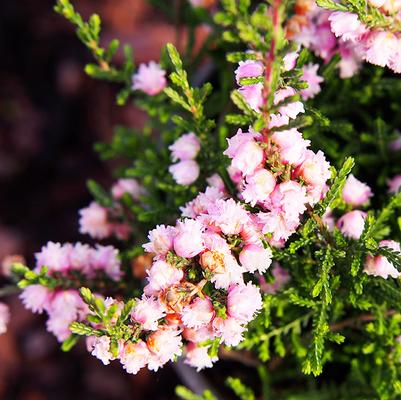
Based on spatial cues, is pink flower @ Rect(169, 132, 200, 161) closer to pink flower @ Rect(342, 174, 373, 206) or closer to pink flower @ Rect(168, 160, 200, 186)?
pink flower @ Rect(168, 160, 200, 186)

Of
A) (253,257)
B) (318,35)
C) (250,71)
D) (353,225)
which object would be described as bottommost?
(253,257)

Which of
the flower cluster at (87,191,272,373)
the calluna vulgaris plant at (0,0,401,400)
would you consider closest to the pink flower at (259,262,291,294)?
the calluna vulgaris plant at (0,0,401,400)

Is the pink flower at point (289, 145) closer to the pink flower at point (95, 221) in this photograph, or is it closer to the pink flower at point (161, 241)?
the pink flower at point (161, 241)

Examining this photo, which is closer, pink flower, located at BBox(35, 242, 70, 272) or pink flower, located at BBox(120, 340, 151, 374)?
pink flower, located at BBox(120, 340, 151, 374)

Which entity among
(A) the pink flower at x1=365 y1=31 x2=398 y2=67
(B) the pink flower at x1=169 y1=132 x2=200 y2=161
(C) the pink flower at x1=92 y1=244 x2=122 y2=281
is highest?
(B) the pink flower at x1=169 y1=132 x2=200 y2=161

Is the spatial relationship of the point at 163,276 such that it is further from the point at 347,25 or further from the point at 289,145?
the point at 347,25

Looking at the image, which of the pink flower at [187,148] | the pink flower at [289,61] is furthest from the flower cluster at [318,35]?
the pink flower at [187,148]

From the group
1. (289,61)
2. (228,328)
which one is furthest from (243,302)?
(289,61)

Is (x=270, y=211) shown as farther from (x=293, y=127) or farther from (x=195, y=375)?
(x=195, y=375)
